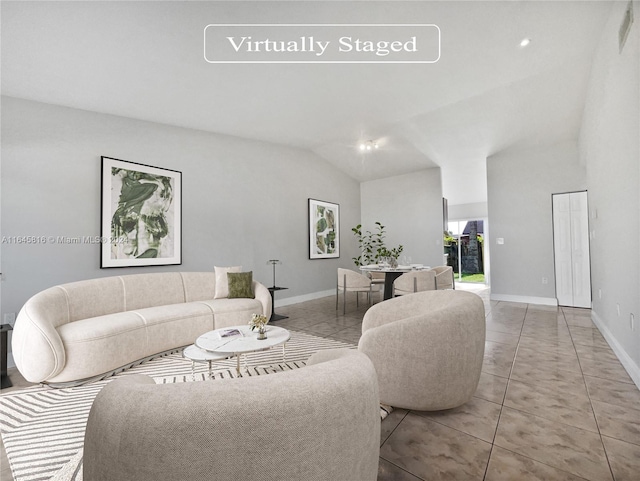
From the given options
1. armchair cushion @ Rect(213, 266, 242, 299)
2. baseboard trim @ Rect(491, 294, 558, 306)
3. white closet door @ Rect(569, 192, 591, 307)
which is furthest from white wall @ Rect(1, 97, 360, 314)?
white closet door @ Rect(569, 192, 591, 307)

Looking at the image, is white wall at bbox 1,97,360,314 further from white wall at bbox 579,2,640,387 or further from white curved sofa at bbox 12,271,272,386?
white wall at bbox 579,2,640,387

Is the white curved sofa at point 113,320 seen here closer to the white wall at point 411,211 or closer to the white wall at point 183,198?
the white wall at point 183,198

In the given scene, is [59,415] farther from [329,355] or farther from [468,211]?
[468,211]

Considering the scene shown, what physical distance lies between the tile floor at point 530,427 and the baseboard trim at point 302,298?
364 centimetres

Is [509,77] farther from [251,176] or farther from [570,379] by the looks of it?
[251,176]

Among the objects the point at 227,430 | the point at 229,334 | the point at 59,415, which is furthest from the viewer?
the point at 229,334

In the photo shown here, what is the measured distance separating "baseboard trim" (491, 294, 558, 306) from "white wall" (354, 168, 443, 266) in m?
1.35

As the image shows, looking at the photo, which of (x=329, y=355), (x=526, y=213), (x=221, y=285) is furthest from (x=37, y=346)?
(x=526, y=213)

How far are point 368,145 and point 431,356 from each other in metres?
5.09

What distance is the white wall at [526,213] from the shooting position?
18.3ft

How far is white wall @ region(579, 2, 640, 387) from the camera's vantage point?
2357 mm

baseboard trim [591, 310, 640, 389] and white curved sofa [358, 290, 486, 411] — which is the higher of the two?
white curved sofa [358, 290, 486, 411]

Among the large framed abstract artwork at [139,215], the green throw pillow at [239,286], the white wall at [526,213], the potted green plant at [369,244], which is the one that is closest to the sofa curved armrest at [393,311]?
the green throw pillow at [239,286]

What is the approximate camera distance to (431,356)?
186cm
